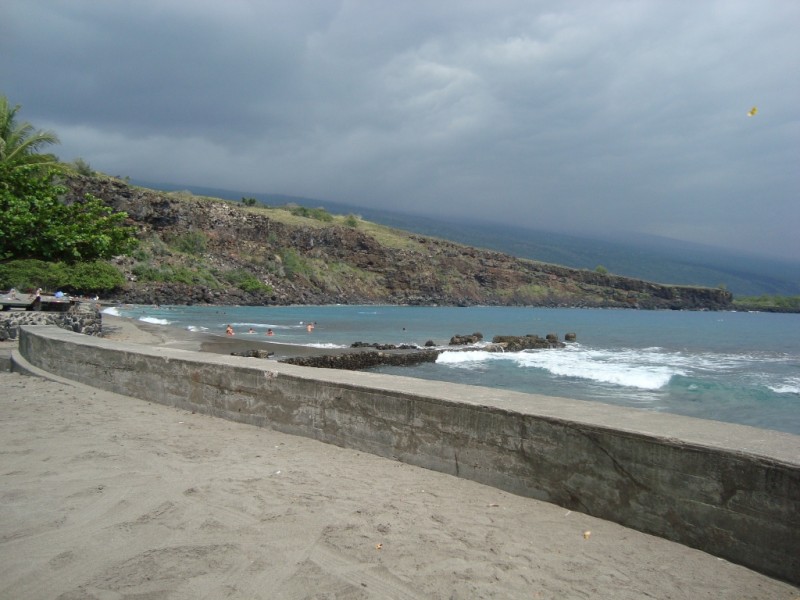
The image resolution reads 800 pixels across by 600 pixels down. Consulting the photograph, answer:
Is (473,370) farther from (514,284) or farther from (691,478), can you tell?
(514,284)

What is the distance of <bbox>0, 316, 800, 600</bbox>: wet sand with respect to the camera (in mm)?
2922

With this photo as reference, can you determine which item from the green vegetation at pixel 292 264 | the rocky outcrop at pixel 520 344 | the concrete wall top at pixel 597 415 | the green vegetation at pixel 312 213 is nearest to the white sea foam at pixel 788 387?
Answer: the rocky outcrop at pixel 520 344

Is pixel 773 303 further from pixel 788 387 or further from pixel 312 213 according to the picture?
pixel 788 387

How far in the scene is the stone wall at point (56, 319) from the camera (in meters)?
13.5

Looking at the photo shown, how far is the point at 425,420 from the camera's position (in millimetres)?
4812

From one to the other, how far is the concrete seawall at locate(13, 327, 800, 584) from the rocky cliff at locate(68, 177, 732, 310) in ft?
213

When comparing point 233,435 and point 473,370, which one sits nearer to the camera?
point 233,435

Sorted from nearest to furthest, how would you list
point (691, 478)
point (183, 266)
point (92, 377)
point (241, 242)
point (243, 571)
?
point (243, 571)
point (691, 478)
point (92, 377)
point (183, 266)
point (241, 242)

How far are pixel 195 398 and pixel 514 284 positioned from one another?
115936 millimetres

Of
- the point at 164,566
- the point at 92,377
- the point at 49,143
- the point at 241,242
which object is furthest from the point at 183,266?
the point at 164,566

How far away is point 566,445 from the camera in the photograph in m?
3.99

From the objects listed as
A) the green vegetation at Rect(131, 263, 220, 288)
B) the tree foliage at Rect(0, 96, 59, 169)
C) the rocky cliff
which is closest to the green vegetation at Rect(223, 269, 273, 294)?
the rocky cliff

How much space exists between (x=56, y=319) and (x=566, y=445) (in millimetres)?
14663

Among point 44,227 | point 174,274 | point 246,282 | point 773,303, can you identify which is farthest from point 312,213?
point 773,303
